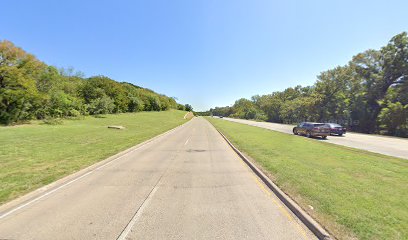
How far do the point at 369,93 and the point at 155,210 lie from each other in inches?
1995

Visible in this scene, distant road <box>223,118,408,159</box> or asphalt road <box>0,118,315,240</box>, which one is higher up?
distant road <box>223,118,408,159</box>

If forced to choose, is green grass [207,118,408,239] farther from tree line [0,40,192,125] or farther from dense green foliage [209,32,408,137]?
dense green foliage [209,32,408,137]

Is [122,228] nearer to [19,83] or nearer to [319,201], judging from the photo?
[319,201]

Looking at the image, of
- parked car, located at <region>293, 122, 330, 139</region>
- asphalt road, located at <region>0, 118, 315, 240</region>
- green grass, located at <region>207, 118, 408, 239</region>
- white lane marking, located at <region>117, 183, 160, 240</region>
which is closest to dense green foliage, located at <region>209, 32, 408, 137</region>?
parked car, located at <region>293, 122, 330, 139</region>

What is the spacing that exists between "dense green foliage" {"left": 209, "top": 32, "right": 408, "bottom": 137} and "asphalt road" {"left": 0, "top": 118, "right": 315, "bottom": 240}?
130ft

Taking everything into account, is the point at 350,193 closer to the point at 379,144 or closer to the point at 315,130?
the point at 379,144

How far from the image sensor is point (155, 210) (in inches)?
194

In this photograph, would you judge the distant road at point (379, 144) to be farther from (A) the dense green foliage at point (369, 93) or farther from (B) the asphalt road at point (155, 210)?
(A) the dense green foliage at point (369, 93)

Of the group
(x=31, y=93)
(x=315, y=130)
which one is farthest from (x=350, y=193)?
(x=31, y=93)

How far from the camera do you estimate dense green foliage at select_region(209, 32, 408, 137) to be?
35531 mm

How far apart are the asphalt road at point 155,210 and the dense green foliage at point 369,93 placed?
39.7 metres

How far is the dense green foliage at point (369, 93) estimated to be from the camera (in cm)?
3553

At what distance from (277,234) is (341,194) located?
2.75 meters

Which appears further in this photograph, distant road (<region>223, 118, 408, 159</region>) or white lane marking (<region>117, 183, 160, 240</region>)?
distant road (<region>223, 118, 408, 159</region>)
